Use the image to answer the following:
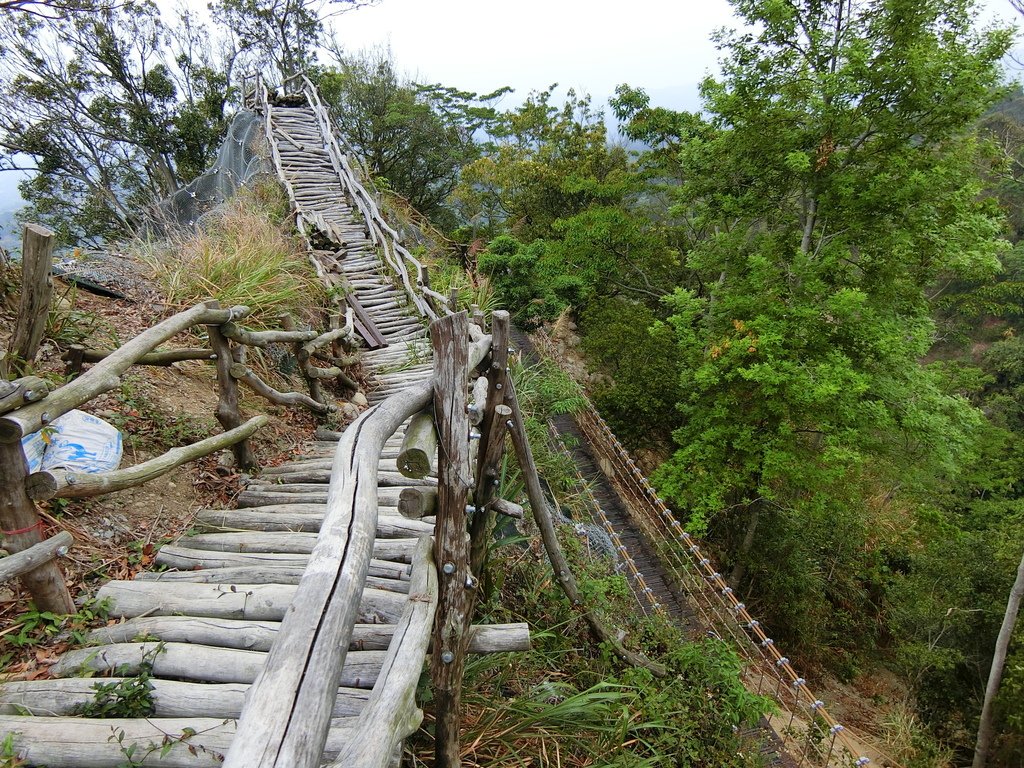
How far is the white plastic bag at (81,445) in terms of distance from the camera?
3072mm

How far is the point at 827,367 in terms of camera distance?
7066 mm

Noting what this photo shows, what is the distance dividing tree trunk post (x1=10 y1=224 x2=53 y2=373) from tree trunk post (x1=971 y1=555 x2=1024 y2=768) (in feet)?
34.4

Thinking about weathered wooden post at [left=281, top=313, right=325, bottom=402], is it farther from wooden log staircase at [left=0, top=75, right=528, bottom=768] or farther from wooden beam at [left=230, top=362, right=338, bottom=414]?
wooden log staircase at [left=0, top=75, right=528, bottom=768]

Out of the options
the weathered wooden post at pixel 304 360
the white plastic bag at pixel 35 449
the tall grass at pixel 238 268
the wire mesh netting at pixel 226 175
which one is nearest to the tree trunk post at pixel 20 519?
the white plastic bag at pixel 35 449

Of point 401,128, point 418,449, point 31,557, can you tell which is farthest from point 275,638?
point 401,128

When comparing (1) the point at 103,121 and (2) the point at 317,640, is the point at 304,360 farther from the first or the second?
(1) the point at 103,121

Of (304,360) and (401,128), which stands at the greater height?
(401,128)

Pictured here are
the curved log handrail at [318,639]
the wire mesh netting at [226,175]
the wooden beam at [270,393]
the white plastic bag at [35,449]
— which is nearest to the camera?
the curved log handrail at [318,639]

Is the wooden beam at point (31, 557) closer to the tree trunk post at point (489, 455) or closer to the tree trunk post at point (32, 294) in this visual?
the tree trunk post at point (32, 294)

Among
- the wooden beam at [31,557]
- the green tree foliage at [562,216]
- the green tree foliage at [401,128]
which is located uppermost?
the green tree foliage at [401,128]

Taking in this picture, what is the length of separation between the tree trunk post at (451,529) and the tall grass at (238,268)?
15.4 feet

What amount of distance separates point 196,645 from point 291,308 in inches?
195

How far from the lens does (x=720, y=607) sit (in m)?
9.23

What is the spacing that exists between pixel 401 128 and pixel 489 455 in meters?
18.1
